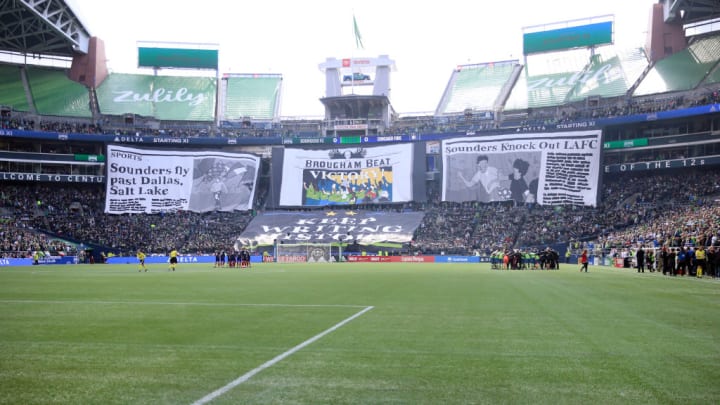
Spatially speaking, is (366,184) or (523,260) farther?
(366,184)

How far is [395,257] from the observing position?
67.4 metres

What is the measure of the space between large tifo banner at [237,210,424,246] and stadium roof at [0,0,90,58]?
112 feet

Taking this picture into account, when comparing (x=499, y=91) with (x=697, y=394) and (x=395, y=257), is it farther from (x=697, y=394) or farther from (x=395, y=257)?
(x=697, y=394)

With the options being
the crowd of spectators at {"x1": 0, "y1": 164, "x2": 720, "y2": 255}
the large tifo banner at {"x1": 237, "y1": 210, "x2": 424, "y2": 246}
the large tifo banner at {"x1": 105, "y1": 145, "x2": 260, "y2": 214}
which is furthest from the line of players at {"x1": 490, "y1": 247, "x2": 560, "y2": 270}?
the large tifo banner at {"x1": 105, "y1": 145, "x2": 260, "y2": 214}

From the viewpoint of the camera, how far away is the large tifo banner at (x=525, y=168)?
68.6m

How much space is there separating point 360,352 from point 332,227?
2544 inches

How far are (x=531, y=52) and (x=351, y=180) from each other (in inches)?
1238

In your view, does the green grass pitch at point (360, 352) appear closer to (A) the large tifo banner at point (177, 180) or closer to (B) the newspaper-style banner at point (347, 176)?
(B) the newspaper-style banner at point (347, 176)

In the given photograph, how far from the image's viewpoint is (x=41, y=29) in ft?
246

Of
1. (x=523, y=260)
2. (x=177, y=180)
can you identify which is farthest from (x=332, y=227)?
(x=523, y=260)

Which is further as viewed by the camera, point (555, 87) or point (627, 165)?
point (555, 87)

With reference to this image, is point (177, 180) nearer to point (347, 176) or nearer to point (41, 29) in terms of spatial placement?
point (347, 176)

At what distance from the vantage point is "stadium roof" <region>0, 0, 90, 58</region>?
6762 centimetres

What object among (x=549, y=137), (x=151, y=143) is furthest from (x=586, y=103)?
(x=151, y=143)
